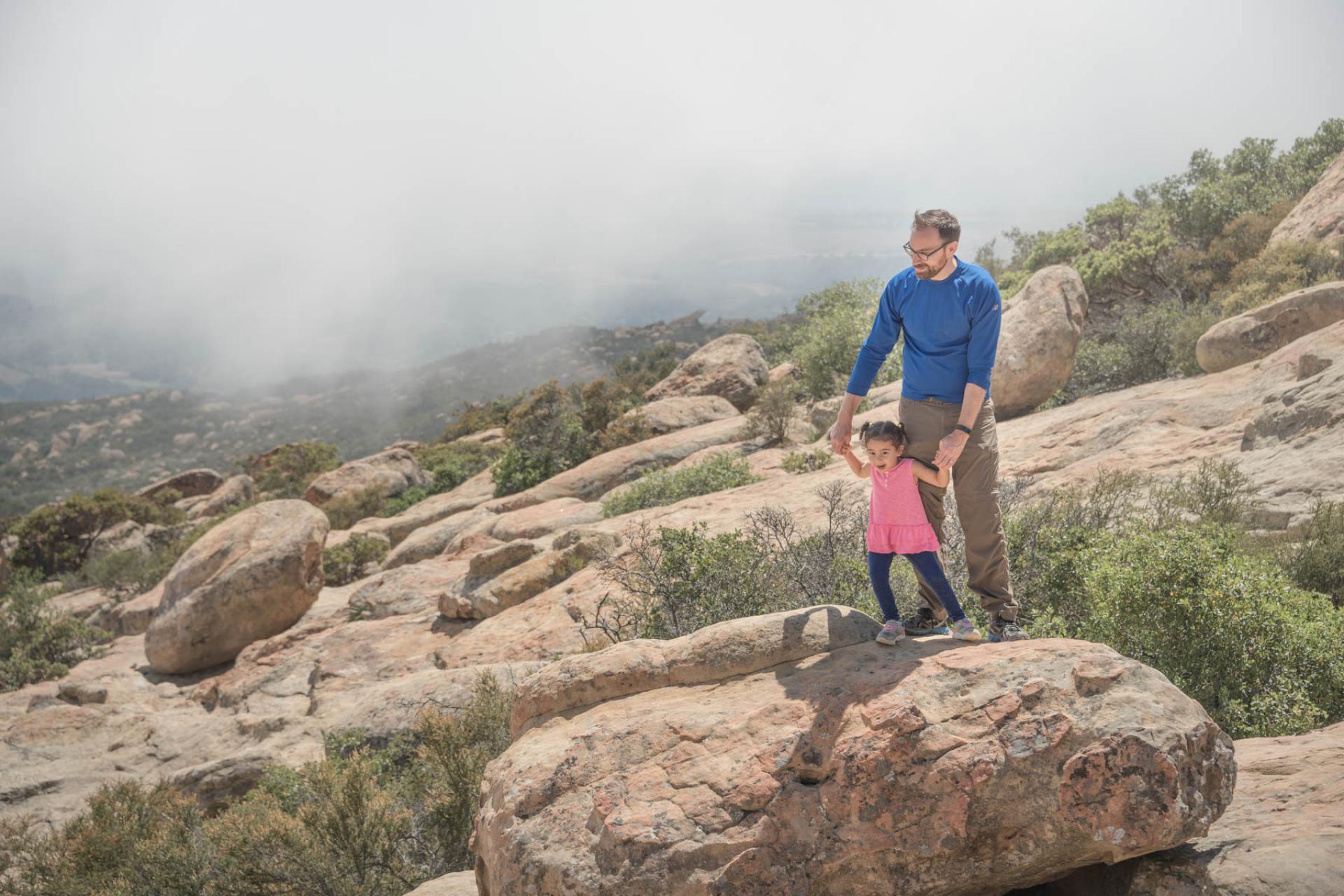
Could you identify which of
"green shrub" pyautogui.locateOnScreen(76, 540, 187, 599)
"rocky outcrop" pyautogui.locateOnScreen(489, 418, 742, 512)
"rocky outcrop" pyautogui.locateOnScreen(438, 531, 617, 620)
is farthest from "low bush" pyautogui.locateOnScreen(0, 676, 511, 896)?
"green shrub" pyautogui.locateOnScreen(76, 540, 187, 599)

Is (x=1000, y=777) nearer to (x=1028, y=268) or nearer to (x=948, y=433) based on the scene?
(x=948, y=433)

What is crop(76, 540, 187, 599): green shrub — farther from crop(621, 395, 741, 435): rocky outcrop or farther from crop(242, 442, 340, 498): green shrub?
crop(621, 395, 741, 435): rocky outcrop

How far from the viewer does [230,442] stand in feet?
299

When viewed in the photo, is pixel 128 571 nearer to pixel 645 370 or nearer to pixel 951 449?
pixel 951 449

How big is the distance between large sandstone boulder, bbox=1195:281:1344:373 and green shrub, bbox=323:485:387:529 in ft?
68.8

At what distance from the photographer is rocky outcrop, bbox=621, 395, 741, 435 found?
66.1ft

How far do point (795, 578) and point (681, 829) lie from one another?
366cm

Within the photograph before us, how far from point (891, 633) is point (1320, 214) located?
21.0 m

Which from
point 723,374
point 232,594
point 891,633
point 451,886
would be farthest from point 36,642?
point 891,633

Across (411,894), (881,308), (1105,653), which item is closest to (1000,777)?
(1105,653)

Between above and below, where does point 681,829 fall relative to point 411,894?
above

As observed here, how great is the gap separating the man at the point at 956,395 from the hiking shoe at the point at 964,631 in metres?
0.15

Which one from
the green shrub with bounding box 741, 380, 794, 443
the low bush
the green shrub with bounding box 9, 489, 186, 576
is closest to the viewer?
the low bush

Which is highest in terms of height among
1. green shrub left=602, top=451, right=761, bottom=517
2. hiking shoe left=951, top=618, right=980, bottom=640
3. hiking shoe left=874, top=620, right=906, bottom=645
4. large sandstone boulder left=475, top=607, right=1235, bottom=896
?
hiking shoe left=874, top=620, right=906, bottom=645
